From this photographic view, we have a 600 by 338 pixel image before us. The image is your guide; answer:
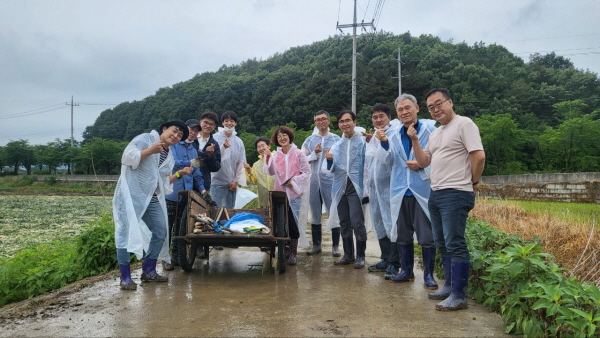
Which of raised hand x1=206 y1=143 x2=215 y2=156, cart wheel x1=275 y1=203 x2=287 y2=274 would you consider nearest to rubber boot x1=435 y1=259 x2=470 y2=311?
cart wheel x1=275 y1=203 x2=287 y2=274

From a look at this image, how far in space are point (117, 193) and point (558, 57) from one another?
67039 mm

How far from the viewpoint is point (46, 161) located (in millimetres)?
49156

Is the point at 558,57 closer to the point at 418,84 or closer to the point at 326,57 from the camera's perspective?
the point at 418,84

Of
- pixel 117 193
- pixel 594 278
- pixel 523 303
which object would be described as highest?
pixel 117 193

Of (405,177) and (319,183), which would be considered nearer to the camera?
(405,177)

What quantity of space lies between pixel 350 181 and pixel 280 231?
109 centimetres

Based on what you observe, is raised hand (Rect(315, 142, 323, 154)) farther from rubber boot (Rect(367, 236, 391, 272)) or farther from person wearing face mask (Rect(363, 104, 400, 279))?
rubber boot (Rect(367, 236, 391, 272))

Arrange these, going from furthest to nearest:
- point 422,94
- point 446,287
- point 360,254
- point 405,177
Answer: point 422,94
point 360,254
point 405,177
point 446,287

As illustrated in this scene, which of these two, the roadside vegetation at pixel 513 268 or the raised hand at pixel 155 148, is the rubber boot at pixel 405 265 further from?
the raised hand at pixel 155 148

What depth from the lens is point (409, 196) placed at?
4316mm

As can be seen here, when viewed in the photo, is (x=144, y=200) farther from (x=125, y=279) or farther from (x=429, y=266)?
(x=429, y=266)

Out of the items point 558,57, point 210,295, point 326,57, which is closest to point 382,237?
point 210,295

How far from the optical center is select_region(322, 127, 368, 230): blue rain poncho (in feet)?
17.5

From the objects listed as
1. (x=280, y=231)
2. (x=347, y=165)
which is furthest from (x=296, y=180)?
(x=280, y=231)
